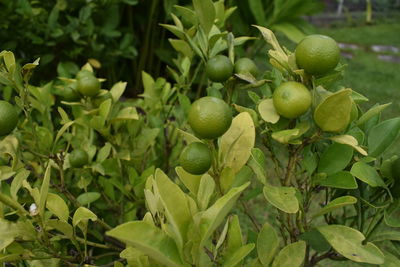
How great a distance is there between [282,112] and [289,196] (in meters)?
0.12

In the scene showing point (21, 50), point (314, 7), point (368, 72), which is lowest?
point (368, 72)

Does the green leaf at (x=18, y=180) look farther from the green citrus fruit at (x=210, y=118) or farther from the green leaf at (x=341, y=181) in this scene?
the green leaf at (x=341, y=181)

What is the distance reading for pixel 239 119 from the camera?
68 centimetres

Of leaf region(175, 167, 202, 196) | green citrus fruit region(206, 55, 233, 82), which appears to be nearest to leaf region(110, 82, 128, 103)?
green citrus fruit region(206, 55, 233, 82)

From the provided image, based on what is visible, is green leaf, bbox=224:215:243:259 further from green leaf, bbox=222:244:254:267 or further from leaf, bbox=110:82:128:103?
leaf, bbox=110:82:128:103

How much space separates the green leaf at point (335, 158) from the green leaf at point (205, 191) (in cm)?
19

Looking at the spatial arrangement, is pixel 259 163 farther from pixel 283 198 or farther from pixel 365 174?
pixel 365 174

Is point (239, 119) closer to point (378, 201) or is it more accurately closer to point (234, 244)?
point (234, 244)

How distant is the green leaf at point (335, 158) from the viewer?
27.6 inches

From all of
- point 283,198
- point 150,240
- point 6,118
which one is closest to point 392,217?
point 283,198

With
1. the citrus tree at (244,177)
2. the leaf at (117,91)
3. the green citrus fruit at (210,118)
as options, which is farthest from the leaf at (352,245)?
the leaf at (117,91)

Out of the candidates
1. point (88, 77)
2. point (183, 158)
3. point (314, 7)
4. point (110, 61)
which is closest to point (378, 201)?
point (183, 158)

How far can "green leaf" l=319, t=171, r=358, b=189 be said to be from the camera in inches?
26.6

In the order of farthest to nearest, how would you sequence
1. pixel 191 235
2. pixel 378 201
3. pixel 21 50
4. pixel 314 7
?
pixel 314 7
pixel 21 50
pixel 378 201
pixel 191 235
